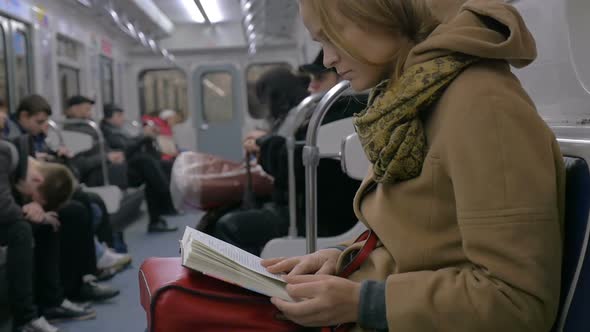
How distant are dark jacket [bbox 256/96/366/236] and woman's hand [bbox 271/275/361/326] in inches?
64.9

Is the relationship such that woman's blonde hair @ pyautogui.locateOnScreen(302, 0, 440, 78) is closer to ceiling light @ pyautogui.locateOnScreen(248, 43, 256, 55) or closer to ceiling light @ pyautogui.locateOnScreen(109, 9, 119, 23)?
ceiling light @ pyautogui.locateOnScreen(109, 9, 119, 23)

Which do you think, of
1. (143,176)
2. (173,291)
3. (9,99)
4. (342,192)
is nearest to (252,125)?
(143,176)

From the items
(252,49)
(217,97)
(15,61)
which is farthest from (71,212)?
(217,97)

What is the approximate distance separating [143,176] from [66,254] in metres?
3.10

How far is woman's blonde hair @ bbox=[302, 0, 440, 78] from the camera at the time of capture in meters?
0.96

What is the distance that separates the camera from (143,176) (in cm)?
665

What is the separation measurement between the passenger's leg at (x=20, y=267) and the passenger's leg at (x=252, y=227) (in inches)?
39.0

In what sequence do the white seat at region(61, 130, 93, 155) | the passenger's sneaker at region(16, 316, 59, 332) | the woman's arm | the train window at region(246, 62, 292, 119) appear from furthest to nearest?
the train window at region(246, 62, 292, 119) → the white seat at region(61, 130, 93, 155) → the passenger's sneaker at region(16, 316, 59, 332) → the woman's arm

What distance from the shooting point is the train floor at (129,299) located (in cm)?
328

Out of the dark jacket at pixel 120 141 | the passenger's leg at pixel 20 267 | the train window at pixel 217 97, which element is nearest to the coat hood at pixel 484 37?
the passenger's leg at pixel 20 267

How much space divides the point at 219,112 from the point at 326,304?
9607 millimetres

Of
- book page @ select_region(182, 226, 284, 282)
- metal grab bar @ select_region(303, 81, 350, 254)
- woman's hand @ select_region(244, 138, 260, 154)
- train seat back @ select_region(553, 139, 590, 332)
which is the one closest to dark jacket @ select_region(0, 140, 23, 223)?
woman's hand @ select_region(244, 138, 260, 154)

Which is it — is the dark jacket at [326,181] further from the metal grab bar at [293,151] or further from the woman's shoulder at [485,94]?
the woman's shoulder at [485,94]

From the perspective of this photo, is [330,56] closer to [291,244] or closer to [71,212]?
[291,244]
